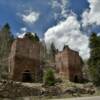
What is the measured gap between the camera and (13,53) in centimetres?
4438

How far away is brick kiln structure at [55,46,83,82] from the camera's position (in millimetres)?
52237

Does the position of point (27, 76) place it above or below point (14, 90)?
above

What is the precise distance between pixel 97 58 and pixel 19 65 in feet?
53.9

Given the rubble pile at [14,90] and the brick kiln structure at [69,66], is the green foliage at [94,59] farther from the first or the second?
the rubble pile at [14,90]

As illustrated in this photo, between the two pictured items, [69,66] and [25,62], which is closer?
[25,62]

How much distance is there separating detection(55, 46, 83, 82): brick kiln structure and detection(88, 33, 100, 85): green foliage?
1027 cm

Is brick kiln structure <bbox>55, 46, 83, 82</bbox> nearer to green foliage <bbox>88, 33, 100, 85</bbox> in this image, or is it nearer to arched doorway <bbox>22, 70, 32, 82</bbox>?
green foliage <bbox>88, 33, 100, 85</bbox>

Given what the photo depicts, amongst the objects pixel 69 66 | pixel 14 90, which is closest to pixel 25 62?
pixel 69 66

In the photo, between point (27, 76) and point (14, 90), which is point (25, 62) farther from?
point (14, 90)

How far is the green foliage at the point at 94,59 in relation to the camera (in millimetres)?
38938

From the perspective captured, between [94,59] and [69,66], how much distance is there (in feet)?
37.3

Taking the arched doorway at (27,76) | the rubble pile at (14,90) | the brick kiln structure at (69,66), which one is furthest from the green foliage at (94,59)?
the rubble pile at (14,90)

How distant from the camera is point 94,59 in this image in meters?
42.2

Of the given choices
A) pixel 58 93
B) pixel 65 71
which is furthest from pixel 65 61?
pixel 58 93
